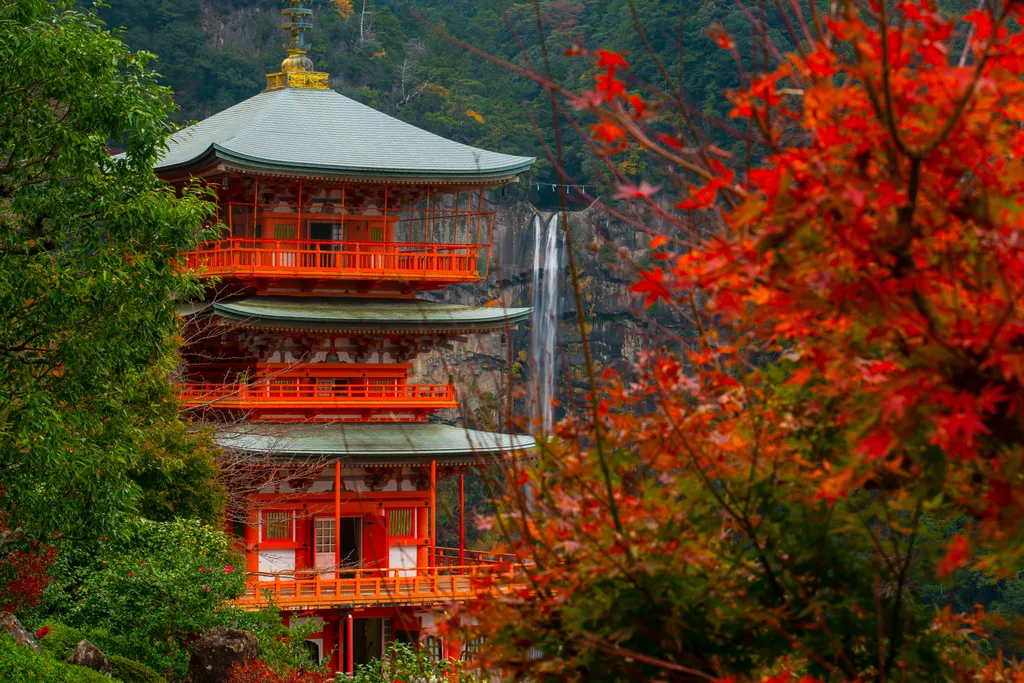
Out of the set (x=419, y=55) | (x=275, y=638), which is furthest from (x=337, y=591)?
(x=419, y=55)

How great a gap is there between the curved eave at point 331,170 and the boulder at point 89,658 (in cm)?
904

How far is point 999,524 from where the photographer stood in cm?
274

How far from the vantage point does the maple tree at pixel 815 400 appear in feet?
8.88

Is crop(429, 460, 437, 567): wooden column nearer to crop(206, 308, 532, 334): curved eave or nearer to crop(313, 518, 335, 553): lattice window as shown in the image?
crop(313, 518, 335, 553): lattice window

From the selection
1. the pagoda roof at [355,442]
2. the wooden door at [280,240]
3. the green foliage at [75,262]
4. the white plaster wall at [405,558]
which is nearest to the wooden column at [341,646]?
the white plaster wall at [405,558]

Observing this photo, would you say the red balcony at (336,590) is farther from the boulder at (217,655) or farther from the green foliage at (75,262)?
the green foliage at (75,262)

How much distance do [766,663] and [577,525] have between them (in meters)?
0.61

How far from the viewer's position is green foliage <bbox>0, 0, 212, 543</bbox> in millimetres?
9625

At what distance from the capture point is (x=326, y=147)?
2211 centimetres

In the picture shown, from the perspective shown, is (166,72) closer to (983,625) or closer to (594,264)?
(594,264)

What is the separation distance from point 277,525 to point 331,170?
5396 millimetres

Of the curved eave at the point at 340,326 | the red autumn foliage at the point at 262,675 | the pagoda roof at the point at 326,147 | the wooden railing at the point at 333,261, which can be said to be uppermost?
the pagoda roof at the point at 326,147

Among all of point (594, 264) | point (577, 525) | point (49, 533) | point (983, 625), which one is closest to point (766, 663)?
point (577, 525)

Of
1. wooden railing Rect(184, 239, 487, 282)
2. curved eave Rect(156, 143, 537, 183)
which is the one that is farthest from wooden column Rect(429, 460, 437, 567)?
curved eave Rect(156, 143, 537, 183)
